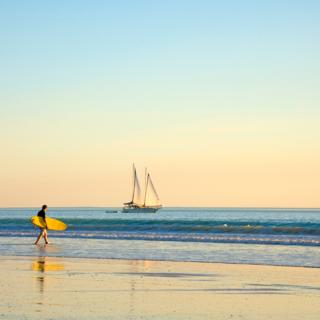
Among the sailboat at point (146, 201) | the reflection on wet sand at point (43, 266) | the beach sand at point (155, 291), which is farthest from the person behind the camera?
the sailboat at point (146, 201)

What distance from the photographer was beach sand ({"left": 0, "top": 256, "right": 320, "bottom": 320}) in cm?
1328

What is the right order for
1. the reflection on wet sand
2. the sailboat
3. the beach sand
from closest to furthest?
the beach sand → the reflection on wet sand → the sailboat

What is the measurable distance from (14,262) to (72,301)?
376 inches

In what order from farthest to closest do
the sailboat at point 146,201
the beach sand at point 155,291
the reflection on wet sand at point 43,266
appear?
the sailboat at point 146,201 < the reflection on wet sand at point 43,266 < the beach sand at point 155,291

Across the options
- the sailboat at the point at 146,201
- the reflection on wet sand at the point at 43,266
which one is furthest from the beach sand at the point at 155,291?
the sailboat at the point at 146,201

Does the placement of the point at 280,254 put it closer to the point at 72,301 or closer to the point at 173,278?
the point at 173,278

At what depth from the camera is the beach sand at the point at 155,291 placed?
43.6 ft

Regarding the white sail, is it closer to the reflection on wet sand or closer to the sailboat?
the sailboat

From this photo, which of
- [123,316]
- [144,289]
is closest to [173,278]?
[144,289]

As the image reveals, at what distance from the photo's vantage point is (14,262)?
23.6m

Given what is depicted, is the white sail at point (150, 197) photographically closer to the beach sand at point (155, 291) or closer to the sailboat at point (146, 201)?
the sailboat at point (146, 201)

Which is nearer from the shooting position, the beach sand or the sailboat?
the beach sand

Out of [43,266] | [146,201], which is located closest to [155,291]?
[43,266]

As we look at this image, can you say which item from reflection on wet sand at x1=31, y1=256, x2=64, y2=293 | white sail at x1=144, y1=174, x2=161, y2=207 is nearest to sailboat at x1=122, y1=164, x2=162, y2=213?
white sail at x1=144, y1=174, x2=161, y2=207
